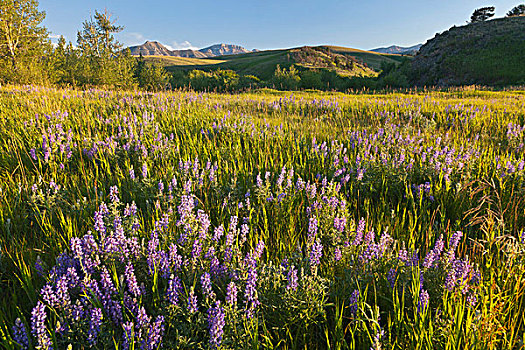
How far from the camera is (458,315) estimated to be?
1.42 metres

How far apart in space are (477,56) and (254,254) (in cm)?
4917

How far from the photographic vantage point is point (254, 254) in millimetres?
1781

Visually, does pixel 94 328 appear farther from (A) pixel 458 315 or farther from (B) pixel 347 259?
(A) pixel 458 315

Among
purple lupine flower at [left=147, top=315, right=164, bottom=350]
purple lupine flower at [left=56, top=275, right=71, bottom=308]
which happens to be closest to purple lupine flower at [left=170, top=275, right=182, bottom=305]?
purple lupine flower at [left=147, top=315, right=164, bottom=350]

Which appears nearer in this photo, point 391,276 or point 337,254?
point 391,276

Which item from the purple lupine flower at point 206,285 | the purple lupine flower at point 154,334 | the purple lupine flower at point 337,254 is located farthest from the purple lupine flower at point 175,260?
the purple lupine flower at point 337,254

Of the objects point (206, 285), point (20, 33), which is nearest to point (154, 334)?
point (206, 285)

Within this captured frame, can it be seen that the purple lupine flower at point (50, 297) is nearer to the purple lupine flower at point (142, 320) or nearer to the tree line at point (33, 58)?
the purple lupine flower at point (142, 320)

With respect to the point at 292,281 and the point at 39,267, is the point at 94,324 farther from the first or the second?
the point at 292,281

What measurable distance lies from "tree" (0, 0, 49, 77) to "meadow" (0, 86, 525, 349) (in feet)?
130

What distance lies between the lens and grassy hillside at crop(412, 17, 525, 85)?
33062mm

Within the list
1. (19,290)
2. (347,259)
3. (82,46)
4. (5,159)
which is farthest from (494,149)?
(82,46)

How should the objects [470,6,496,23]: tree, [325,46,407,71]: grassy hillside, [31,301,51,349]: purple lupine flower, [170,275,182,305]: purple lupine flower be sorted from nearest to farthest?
1. [31,301,51,349]: purple lupine flower
2. [170,275,182,305]: purple lupine flower
3. [470,6,496,23]: tree
4. [325,46,407,71]: grassy hillside

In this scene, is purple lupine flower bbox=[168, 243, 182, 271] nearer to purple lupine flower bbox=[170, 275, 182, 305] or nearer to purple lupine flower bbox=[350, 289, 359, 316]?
purple lupine flower bbox=[170, 275, 182, 305]
